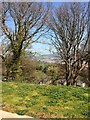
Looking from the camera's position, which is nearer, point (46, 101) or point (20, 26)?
point (46, 101)

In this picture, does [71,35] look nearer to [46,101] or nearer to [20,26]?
[20,26]

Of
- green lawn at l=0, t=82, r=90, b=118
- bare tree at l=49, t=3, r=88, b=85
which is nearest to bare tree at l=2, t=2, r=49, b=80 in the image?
bare tree at l=49, t=3, r=88, b=85

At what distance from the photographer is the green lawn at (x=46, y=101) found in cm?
253

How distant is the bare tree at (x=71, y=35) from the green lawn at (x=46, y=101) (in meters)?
2.44

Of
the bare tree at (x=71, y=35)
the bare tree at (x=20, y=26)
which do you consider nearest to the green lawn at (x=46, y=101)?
the bare tree at (x=20, y=26)

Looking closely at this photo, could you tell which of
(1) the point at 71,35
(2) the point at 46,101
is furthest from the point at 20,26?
(2) the point at 46,101

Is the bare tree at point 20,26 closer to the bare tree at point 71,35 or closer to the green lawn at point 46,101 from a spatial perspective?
the bare tree at point 71,35

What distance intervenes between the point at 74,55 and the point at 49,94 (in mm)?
3020

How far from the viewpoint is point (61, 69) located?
6.05 m

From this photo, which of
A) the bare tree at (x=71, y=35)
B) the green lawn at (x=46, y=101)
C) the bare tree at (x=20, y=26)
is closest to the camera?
the green lawn at (x=46, y=101)

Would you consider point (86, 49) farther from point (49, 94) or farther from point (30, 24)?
point (49, 94)

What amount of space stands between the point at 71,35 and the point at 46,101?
3.12 metres

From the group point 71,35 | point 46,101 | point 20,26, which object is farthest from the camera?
point 71,35

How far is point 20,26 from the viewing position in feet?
18.4
